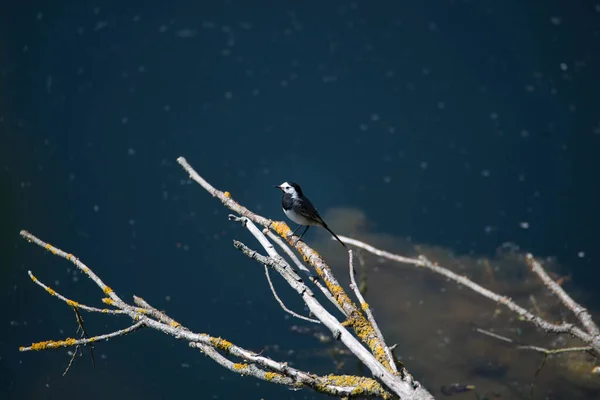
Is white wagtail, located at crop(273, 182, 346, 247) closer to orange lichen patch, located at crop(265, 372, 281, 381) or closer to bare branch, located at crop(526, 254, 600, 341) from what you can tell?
bare branch, located at crop(526, 254, 600, 341)

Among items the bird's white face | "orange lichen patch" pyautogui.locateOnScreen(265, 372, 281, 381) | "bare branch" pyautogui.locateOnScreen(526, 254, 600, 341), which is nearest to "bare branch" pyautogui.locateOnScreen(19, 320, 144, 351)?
"orange lichen patch" pyautogui.locateOnScreen(265, 372, 281, 381)

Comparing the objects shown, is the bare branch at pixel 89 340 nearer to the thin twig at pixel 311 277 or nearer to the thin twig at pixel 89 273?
the thin twig at pixel 89 273

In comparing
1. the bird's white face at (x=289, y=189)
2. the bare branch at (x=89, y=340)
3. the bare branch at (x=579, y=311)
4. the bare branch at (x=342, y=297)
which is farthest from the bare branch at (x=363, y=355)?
the bird's white face at (x=289, y=189)

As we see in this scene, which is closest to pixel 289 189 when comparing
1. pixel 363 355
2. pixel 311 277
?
pixel 311 277

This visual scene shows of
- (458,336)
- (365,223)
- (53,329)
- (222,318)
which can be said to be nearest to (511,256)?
(458,336)

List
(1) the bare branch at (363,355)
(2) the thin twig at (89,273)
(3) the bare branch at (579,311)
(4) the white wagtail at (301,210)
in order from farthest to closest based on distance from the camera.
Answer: (4) the white wagtail at (301,210) < (3) the bare branch at (579,311) < (2) the thin twig at (89,273) < (1) the bare branch at (363,355)

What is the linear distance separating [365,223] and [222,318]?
1602 mm

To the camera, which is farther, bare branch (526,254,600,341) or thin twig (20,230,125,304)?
bare branch (526,254,600,341)

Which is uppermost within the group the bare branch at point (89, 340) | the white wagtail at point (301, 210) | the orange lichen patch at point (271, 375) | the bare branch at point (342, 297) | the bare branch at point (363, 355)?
the bare branch at point (363, 355)

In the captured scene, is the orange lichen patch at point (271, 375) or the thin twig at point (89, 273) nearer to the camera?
the orange lichen patch at point (271, 375)

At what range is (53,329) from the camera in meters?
5.82

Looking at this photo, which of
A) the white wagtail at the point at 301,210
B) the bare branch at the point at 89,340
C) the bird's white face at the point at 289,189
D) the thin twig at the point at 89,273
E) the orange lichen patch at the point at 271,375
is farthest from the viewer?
the bird's white face at the point at 289,189

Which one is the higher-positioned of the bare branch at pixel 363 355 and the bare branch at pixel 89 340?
the bare branch at pixel 363 355

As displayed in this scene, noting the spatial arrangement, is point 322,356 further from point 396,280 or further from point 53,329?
point 53,329
